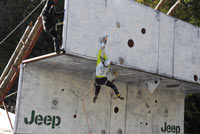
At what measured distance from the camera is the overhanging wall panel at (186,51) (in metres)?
13.0

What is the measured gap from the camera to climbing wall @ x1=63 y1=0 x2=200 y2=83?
389 inches

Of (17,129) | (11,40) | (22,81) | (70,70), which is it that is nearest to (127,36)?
(70,70)

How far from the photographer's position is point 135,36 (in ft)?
37.9

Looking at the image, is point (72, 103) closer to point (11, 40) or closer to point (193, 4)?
point (193, 4)

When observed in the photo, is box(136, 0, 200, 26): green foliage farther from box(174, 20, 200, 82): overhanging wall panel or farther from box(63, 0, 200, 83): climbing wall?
box(174, 20, 200, 82): overhanging wall panel

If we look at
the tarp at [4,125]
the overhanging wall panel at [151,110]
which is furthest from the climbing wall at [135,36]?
the tarp at [4,125]

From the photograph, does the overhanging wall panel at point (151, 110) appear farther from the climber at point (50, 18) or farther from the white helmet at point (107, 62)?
the climber at point (50, 18)

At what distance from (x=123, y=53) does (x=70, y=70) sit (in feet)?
8.21

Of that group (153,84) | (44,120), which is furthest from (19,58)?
(153,84)

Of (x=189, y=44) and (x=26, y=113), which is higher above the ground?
(x=189, y=44)

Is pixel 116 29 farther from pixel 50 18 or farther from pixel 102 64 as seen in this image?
pixel 50 18

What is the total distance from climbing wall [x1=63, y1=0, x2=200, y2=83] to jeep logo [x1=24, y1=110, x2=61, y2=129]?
309cm

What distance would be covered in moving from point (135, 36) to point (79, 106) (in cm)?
400

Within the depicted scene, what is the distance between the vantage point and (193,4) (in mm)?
21094
